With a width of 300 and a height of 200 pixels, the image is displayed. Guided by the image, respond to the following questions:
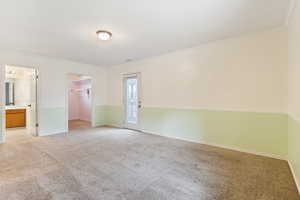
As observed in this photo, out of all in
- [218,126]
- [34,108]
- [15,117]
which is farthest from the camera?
[15,117]

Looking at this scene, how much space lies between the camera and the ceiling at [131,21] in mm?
2098

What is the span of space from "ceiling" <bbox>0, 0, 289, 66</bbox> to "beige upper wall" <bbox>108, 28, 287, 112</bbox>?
0.27 metres

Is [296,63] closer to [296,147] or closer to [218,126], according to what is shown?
[296,147]

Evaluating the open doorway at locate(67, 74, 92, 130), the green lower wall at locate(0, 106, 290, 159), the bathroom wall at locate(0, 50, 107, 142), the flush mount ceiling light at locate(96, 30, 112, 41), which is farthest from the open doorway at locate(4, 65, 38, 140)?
the flush mount ceiling light at locate(96, 30, 112, 41)

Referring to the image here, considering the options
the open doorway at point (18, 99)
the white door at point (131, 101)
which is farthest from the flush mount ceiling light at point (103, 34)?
the open doorway at point (18, 99)

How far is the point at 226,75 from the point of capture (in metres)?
3.29

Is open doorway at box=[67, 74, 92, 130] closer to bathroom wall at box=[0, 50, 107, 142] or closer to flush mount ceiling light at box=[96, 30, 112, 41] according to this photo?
bathroom wall at box=[0, 50, 107, 142]

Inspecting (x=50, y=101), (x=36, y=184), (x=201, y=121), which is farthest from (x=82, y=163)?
(x=50, y=101)

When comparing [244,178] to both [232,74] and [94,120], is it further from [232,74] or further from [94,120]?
[94,120]

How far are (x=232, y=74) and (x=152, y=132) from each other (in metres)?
2.75

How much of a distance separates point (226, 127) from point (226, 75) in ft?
3.78

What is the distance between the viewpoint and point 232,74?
3.21 metres

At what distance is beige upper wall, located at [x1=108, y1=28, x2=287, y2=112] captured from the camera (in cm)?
275

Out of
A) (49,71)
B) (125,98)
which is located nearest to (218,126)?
(125,98)
